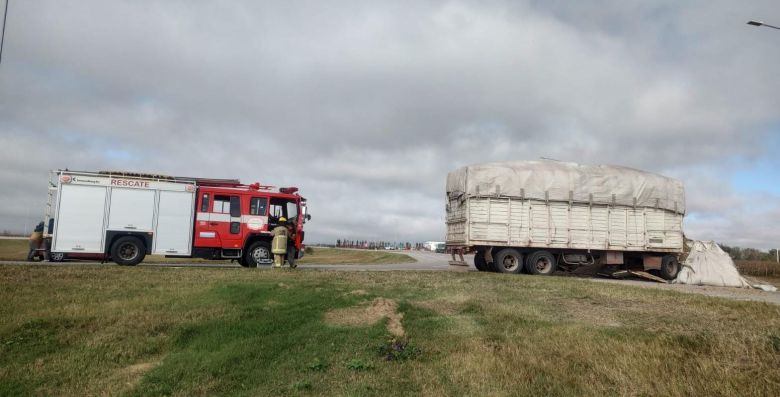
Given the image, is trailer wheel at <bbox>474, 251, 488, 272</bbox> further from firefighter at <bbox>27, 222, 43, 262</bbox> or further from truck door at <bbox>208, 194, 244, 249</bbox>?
firefighter at <bbox>27, 222, 43, 262</bbox>

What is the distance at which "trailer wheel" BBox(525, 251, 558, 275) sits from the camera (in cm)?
1886

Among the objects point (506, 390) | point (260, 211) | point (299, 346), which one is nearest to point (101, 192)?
point (260, 211)

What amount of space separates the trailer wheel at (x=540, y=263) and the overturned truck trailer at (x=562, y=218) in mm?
36

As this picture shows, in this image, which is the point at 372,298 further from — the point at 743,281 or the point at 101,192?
the point at 743,281

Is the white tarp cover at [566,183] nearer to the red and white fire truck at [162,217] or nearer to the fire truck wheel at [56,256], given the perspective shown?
the red and white fire truck at [162,217]

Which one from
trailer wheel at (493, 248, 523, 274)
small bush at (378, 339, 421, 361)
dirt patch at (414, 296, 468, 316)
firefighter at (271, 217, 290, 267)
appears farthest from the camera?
trailer wheel at (493, 248, 523, 274)

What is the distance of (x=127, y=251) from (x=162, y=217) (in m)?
1.52

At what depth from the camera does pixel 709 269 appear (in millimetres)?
18672

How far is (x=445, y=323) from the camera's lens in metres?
8.11

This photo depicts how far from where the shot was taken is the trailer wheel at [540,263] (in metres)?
18.9

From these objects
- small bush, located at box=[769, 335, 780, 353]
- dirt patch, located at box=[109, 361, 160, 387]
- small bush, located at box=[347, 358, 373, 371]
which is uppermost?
small bush, located at box=[769, 335, 780, 353]

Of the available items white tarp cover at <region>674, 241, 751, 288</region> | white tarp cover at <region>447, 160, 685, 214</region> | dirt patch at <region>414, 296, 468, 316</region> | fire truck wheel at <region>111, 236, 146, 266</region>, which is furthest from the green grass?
dirt patch at <region>414, 296, 468, 316</region>

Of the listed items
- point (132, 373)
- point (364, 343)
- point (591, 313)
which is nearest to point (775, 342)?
point (591, 313)

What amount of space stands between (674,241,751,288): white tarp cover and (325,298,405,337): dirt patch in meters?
14.3
